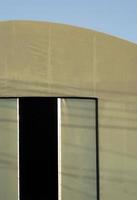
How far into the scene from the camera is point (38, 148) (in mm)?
9508

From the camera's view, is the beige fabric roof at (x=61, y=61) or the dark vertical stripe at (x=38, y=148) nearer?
the beige fabric roof at (x=61, y=61)

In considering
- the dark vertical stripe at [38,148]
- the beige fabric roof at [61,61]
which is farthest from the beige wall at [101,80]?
the dark vertical stripe at [38,148]

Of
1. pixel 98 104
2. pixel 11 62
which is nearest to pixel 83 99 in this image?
pixel 98 104

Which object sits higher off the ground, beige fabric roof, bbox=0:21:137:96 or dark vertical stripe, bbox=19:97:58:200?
beige fabric roof, bbox=0:21:137:96

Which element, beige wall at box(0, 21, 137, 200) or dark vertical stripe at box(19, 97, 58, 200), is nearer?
beige wall at box(0, 21, 137, 200)

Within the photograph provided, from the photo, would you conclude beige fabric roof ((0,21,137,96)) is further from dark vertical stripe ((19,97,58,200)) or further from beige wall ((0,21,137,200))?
dark vertical stripe ((19,97,58,200))

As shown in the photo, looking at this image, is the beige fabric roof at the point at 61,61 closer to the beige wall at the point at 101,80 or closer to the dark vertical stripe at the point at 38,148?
the beige wall at the point at 101,80

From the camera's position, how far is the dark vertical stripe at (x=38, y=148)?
9.44m

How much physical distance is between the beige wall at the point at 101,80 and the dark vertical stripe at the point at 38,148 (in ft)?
1.16

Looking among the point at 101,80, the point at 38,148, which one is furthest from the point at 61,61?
the point at 38,148

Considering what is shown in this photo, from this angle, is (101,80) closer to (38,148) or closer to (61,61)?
(61,61)

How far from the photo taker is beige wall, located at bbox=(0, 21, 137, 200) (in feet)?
30.0

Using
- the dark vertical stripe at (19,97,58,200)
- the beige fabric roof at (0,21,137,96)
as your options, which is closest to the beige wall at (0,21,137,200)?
the beige fabric roof at (0,21,137,96)

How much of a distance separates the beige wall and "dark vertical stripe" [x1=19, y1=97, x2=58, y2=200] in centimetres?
35
